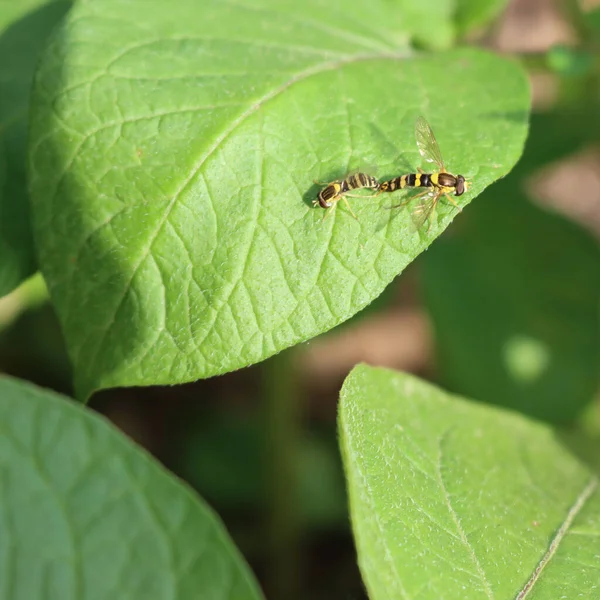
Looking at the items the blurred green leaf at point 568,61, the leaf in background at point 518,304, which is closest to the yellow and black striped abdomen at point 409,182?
the blurred green leaf at point 568,61

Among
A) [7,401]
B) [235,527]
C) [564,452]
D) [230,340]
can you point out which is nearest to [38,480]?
[7,401]

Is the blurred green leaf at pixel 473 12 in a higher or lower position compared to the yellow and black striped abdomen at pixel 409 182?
higher

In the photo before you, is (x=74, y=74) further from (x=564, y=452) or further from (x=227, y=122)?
(x=564, y=452)

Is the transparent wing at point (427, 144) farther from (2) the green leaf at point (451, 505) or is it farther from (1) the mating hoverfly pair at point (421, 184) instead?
(2) the green leaf at point (451, 505)

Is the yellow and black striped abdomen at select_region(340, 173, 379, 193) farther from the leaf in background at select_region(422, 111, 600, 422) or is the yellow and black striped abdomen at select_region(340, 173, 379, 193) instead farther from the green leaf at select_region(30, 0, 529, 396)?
the leaf in background at select_region(422, 111, 600, 422)

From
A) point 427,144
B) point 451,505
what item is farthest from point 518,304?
point 451,505

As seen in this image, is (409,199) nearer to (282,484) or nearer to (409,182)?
(409,182)

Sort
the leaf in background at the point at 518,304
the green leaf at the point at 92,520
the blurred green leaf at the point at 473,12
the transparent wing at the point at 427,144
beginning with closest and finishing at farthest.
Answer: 1. the green leaf at the point at 92,520
2. the transparent wing at the point at 427,144
3. the blurred green leaf at the point at 473,12
4. the leaf in background at the point at 518,304
